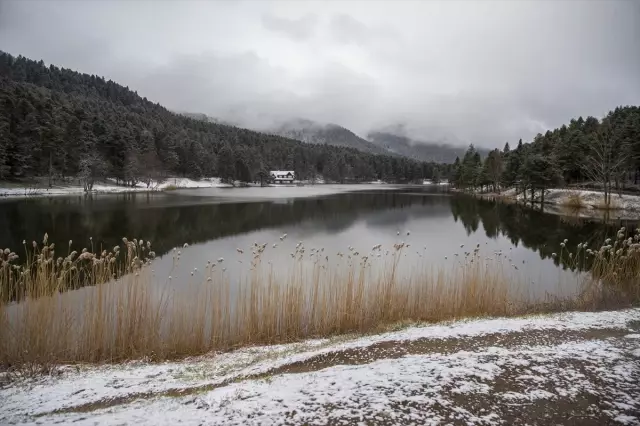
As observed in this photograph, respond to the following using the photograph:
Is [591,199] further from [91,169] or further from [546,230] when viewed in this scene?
[91,169]

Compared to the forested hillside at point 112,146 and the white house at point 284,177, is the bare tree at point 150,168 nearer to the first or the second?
the forested hillside at point 112,146

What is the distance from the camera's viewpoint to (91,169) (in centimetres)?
5894

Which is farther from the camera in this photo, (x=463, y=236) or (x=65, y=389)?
(x=463, y=236)

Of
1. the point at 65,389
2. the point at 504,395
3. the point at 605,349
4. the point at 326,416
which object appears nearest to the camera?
the point at 326,416

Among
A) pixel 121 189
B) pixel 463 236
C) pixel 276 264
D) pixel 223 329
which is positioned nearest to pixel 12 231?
pixel 276 264

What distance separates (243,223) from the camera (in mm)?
27312

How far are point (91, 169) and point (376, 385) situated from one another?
6691cm

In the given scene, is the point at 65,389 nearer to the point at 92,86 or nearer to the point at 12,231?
the point at 12,231

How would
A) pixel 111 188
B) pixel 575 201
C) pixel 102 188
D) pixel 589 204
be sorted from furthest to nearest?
pixel 111 188, pixel 102 188, pixel 575 201, pixel 589 204

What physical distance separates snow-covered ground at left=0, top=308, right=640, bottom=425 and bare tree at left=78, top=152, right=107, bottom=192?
60.3m

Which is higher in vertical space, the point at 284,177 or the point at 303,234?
the point at 284,177

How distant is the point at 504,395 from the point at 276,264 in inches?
449

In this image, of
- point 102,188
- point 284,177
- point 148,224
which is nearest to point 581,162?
point 148,224

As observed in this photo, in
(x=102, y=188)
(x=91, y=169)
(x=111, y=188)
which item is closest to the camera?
(x=91, y=169)
